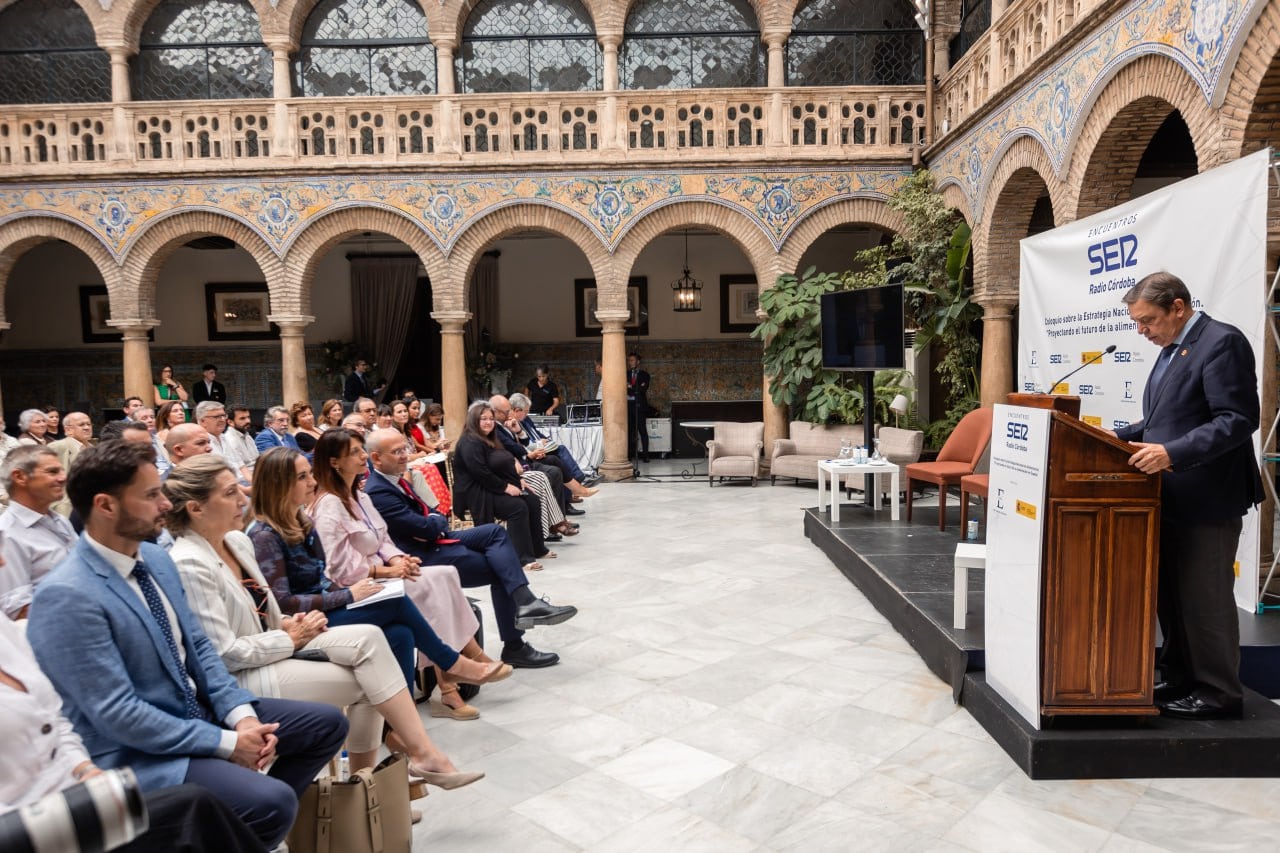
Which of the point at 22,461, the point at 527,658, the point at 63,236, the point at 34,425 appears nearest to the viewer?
the point at 22,461

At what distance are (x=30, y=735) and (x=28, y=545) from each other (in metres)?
2.08

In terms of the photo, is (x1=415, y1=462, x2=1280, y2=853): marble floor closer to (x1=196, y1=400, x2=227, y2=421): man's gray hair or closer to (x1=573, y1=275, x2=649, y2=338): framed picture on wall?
(x1=196, y1=400, x2=227, y2=421): man's gray hair

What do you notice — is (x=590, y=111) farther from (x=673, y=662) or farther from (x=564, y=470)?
(x=673, y=662)

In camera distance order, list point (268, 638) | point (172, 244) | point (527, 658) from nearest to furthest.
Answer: point (268, 638) < point (527, 658) < point (172, 244)

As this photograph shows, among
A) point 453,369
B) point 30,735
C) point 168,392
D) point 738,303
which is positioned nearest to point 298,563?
point 30,735

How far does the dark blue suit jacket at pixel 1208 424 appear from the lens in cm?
294

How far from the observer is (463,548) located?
4523 millimetres

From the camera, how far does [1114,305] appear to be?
517cm

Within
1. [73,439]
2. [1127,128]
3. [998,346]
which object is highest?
[1127,128]

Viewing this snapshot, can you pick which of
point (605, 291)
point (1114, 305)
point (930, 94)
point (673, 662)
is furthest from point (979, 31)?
point (673, 662)

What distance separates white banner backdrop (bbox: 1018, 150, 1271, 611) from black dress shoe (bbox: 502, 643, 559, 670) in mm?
3217

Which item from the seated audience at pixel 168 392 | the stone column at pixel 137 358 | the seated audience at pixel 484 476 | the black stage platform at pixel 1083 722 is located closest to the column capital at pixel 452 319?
the seated audience at pixel 168 392

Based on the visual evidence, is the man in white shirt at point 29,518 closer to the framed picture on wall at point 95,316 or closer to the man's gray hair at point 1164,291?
the man's gray hair at point 1164,291

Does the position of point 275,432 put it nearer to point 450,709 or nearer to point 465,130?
point 450,709
